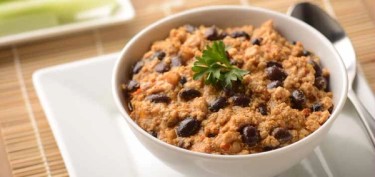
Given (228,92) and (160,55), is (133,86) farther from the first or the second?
(228,92)

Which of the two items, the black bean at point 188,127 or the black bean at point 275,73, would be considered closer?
the black bean at point 188,127

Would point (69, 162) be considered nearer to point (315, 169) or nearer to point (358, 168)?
point (315, 169)

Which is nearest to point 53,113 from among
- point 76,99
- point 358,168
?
point 76,99

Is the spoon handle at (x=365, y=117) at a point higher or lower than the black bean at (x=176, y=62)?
lower

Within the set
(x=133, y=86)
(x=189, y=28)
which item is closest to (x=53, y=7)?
(x=189, y=28)

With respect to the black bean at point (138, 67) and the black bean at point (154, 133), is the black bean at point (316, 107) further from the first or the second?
the black bean at point (138, 67)

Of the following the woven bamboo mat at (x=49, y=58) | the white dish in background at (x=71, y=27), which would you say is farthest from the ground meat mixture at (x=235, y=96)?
the white dish in background at (x=71, y=27)

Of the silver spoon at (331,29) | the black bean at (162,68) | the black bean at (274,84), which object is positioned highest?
the black bean at (162,68)
